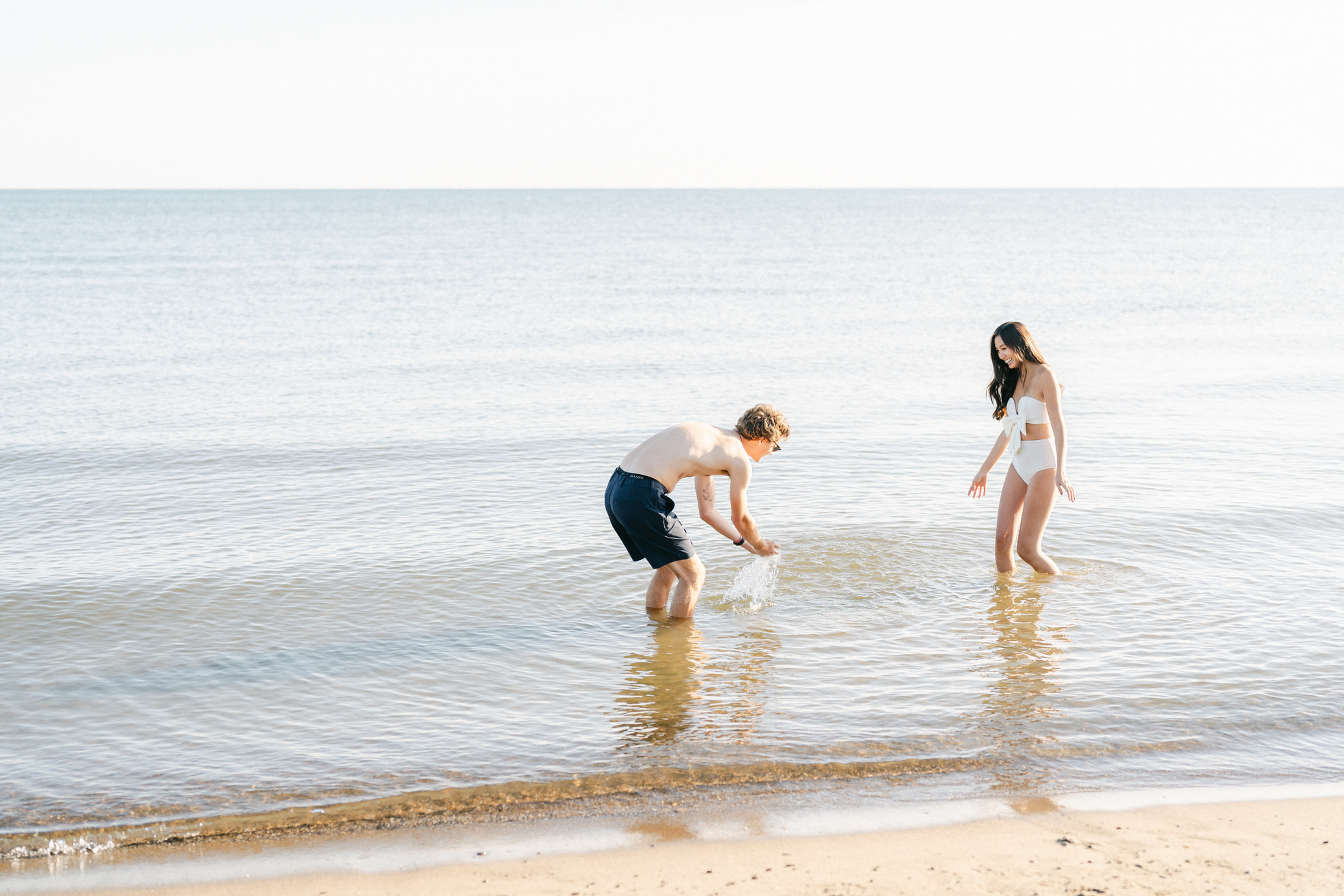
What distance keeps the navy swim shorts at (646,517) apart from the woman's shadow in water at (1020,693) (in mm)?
1983

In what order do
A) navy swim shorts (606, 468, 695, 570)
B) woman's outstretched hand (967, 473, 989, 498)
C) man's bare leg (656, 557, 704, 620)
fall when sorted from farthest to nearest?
1. woman's outstretched hand (967, 473, 989, 498)
2. man's bare leg (656, 557, 704, 620)
3. navy swim shorts (606, 468, 695, 570)

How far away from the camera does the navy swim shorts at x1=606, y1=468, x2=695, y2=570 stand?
21.9 feet

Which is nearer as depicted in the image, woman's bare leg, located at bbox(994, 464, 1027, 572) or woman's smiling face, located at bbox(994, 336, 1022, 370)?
woman's smiling face, located at bbox(994, 336, 1022, 370)

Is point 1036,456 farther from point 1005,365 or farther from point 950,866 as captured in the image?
point 950,866

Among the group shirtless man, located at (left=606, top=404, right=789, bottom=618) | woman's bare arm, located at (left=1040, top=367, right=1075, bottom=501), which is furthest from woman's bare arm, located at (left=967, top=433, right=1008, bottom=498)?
shirtless man, located at (left=606, top=404, right=789, bottom=618)

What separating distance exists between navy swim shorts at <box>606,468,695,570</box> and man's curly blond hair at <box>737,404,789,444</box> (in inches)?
24.5

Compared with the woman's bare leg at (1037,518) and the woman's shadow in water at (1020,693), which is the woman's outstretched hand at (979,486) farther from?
the woman's shadow in water at (1020,693)

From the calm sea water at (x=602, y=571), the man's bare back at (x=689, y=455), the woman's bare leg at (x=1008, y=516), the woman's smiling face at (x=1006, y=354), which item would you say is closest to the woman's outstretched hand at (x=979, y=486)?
the woman's bare leg at (x=1008, y=516)

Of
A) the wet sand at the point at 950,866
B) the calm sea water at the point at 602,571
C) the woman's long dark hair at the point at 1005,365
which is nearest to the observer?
the wet sand at the point at 950,866

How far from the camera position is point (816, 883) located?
4.02 m

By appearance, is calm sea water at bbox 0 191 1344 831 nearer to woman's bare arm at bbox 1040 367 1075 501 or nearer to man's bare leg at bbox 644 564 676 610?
man's bare leg at bbox 644 564 676 610

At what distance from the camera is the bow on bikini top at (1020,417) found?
748 cm

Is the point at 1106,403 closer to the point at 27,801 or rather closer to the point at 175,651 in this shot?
the point at 175,651

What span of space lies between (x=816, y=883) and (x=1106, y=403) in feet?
43.9
